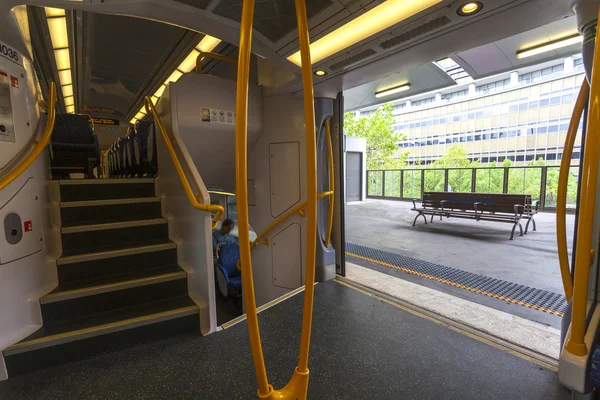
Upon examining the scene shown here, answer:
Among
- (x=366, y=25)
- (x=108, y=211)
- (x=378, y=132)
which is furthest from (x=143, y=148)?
(x=378, y=132)

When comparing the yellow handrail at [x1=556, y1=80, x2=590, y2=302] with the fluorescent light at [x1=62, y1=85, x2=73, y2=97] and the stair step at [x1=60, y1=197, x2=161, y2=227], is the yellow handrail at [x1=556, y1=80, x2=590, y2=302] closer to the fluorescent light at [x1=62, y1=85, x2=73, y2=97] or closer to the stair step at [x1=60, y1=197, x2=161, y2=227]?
the stair step at [x1=60, y1=197, x2=161, y2=227]

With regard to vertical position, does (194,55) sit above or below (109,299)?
above

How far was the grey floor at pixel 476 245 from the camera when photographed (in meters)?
3.75

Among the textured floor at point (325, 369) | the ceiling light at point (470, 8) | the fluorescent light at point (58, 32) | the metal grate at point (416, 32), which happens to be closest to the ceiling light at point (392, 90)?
the metal grate at point (416, 32)

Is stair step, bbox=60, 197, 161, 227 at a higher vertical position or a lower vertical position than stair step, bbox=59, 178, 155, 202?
lower

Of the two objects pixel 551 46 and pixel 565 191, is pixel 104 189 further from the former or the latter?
pixel 551 46

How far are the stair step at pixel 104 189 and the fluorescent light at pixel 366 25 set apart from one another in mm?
2021

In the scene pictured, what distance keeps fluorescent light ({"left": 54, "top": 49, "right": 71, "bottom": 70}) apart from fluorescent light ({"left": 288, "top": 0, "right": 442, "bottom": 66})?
454 centimetres

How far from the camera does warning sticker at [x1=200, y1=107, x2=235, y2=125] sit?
306 centimetres

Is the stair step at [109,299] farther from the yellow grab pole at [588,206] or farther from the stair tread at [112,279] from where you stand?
the yellow grab pole at [588,206]

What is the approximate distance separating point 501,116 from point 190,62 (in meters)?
21.4

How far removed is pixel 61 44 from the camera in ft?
13.8

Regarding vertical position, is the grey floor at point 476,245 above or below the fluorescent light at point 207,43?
below

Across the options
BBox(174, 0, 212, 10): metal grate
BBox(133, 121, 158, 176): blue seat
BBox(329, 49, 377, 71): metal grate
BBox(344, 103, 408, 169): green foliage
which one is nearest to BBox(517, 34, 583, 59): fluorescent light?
BBox(329, 49, 377, 71): metal grate
